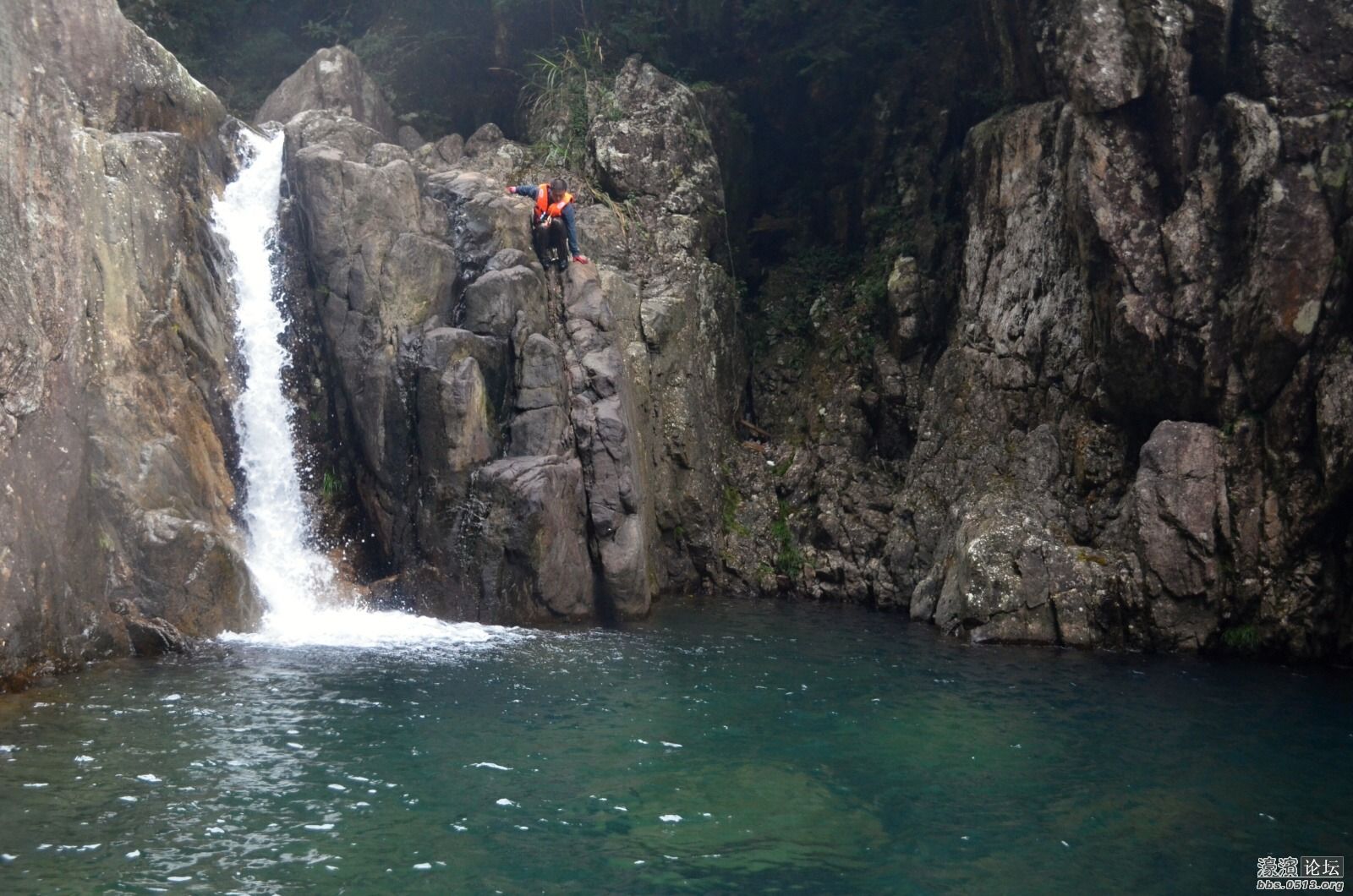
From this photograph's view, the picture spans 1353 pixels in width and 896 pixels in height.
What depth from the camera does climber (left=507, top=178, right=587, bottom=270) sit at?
18.8 metres

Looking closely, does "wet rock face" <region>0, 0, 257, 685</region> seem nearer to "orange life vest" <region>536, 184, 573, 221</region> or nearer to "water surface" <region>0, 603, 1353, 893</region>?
"water surface" <region>0, 603, 1353, 893</region>

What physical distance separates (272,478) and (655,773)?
379 inches

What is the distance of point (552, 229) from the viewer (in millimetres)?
18906

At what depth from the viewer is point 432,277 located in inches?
695

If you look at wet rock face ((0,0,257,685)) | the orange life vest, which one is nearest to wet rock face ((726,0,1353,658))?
the orange life vest

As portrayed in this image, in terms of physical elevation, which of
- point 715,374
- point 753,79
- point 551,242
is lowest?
point 715,374

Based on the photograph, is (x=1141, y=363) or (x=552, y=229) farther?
(x=552, y=229)

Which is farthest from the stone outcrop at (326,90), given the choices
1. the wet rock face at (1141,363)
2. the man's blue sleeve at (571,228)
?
the wet rock face at (1141,363)

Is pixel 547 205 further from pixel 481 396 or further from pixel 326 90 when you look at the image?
pixel 326 90

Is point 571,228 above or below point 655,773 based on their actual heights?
above

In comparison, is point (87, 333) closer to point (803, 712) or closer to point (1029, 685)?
point (803, 712)

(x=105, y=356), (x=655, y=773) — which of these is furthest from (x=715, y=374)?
(x=655, y=773)

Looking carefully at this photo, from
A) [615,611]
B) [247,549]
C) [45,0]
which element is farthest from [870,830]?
[45,0]

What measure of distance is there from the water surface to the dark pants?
25.2 feet
